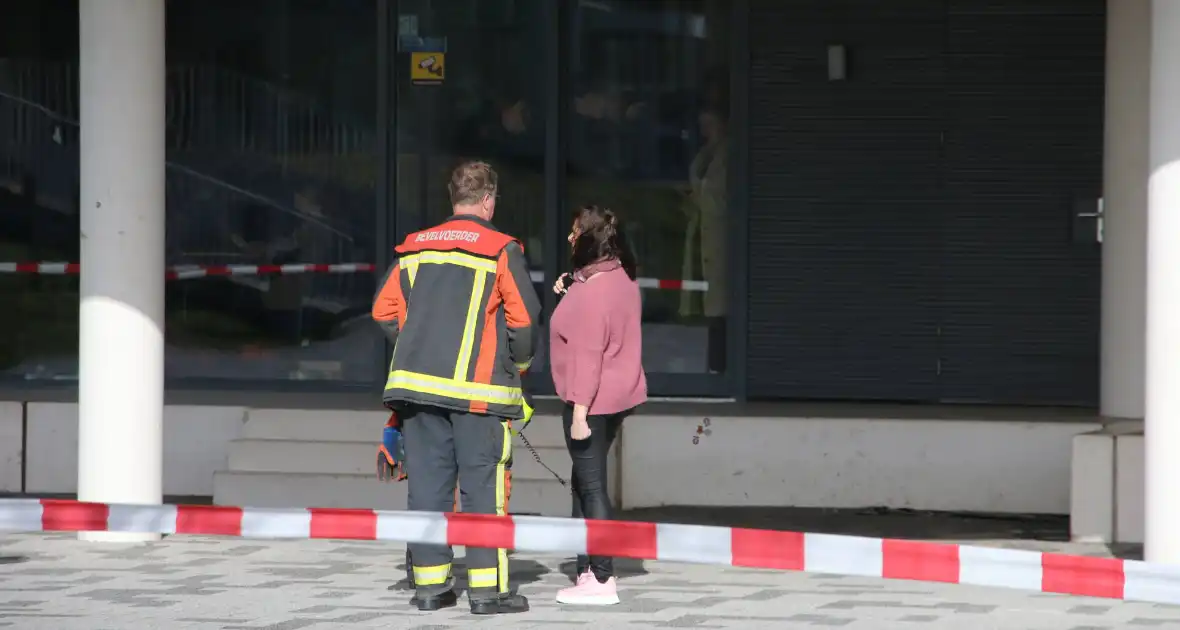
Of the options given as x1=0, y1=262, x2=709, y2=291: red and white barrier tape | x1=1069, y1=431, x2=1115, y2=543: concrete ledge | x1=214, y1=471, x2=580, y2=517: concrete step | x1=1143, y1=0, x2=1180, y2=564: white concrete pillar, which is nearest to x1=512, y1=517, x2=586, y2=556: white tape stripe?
x1=1143, y1=0, x2=1180, y2=564: white concrete pillar

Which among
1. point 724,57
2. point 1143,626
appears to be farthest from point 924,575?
point 724,57

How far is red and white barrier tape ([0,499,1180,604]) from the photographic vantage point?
656cm

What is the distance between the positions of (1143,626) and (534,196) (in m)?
5.55

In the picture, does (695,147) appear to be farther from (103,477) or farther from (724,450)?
(103,477)

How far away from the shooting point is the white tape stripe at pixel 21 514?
768 centimetres

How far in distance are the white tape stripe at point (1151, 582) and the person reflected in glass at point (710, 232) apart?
20.6 feet

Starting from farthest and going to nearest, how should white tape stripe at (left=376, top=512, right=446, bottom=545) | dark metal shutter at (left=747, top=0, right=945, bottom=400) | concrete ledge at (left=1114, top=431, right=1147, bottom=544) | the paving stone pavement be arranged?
dark metal shutter at (left=747, top=0, right=945, bottom=400) → concrete ledge at (left=1114, top=431, right=1147, bottom=544) → the paving stone pavement → white tape stripe at (left=376, top=512, right=446, bottom=545)

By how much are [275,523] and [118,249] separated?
2866 mm

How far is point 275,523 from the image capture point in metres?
7.61

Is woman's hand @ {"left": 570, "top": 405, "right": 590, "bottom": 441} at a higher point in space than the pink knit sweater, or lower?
lower

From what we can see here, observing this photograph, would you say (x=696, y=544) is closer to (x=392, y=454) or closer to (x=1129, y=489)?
(x=392, y=454)

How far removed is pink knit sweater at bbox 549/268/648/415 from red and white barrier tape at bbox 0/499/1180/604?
1.23m

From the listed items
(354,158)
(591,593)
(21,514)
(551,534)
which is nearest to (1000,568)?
(551,534)

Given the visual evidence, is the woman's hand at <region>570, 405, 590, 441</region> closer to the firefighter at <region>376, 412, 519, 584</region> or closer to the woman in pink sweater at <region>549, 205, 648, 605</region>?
the woman in pink sweater at <region>549, 205, 648, 605</region>
